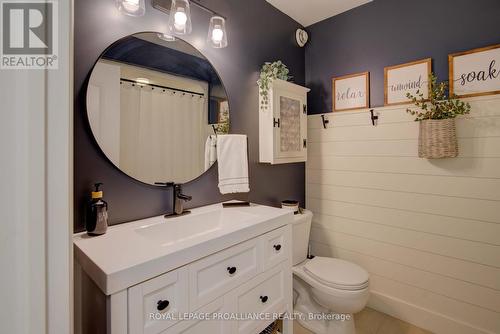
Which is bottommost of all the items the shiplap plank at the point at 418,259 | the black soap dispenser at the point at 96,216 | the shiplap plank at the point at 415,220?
the shiplap plank at the point at 418,259

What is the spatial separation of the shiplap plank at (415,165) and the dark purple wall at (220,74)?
32cm

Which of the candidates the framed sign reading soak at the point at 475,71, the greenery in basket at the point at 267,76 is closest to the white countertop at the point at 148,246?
the greenery in basket at the point at 267,76

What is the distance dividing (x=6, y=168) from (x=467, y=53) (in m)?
2.35

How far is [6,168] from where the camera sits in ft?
1.29

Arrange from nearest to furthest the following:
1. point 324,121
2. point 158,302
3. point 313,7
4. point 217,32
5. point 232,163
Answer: point 158,302 → point 217,32 → point 232,163 → point 313,7 → point 324,121

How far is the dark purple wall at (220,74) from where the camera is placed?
112 cm

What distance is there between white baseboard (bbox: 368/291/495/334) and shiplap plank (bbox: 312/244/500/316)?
0.53ft

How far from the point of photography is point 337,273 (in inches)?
68.0

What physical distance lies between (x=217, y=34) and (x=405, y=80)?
145cm

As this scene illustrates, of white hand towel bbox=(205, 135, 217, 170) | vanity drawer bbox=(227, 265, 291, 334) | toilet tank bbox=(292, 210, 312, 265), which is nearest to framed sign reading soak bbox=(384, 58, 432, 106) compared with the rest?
toilet tank bbox=(292, 210, 312, 265)

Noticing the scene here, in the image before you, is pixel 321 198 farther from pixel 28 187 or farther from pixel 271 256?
pixel 28 187

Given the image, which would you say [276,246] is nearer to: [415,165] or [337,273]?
[337,273]

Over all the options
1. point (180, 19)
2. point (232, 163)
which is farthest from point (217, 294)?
point (180, 19)

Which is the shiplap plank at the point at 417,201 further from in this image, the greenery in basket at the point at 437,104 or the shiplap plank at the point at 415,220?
the greenery in basket at the point at 437,104
